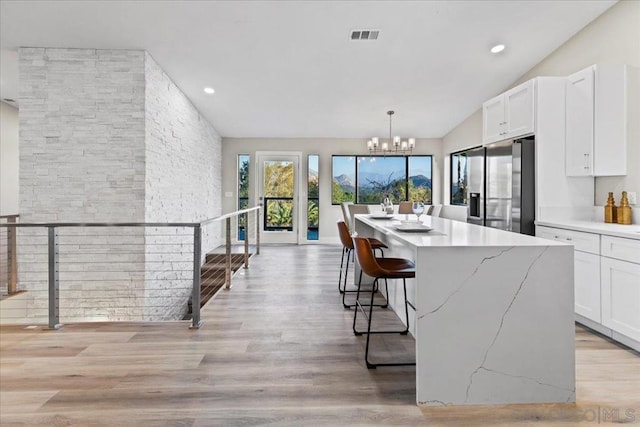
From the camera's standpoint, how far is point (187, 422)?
71.3 inches

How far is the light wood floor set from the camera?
186 cm

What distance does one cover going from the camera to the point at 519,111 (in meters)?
4.16

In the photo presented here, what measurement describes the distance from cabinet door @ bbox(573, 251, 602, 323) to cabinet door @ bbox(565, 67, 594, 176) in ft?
3.41

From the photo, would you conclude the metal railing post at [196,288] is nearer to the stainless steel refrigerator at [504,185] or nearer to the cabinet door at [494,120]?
the stainless steel refrigerator at [504,185]

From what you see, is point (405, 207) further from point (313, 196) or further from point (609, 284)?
point (609, 284)

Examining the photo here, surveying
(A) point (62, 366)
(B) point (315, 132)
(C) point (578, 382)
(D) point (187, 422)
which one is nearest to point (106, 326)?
(A) point (62, 366)

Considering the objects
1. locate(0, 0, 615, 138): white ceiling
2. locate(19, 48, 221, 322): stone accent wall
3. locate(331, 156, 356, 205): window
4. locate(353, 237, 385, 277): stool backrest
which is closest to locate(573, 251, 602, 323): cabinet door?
locate(353, 237, 385, 277): stool backrest

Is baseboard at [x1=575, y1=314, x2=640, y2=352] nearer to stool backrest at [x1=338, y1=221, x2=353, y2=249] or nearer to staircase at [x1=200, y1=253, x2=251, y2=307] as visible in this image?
stool backrest at [x1=338, y1=221, x2=353, y2=249]

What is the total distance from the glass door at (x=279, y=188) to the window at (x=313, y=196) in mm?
278

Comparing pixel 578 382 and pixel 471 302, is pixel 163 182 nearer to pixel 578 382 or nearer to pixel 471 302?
pixel 471 302

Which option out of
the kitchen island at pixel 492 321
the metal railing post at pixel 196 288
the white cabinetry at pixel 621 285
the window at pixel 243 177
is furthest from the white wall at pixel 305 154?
the kitchen island at pixel 492 321

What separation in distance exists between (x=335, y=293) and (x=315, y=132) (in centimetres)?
483

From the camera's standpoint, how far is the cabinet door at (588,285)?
9.80 ft

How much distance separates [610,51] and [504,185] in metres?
1.66
